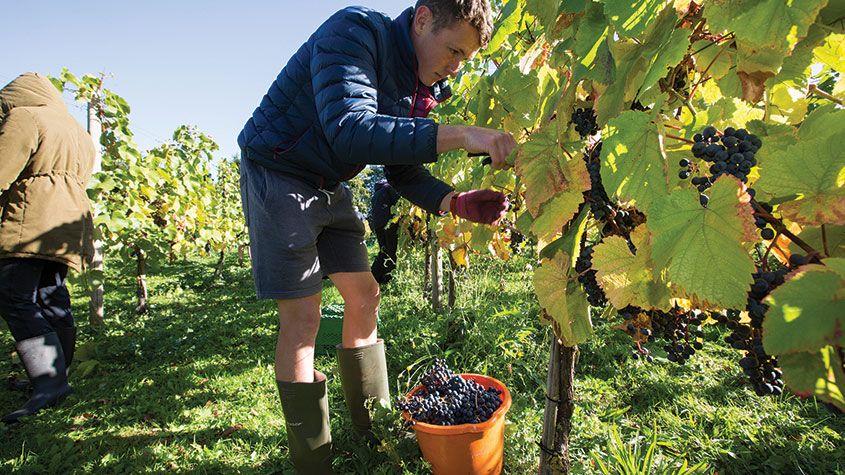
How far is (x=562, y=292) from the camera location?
1077 millimetres

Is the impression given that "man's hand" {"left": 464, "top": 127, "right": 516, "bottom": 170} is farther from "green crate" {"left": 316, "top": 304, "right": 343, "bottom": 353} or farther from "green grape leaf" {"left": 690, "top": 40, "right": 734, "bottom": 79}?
"green crate" {"left": 316, "top": 304, "right": 343, "bottom": 353}

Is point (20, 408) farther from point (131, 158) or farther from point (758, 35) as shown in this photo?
point (758, 35)

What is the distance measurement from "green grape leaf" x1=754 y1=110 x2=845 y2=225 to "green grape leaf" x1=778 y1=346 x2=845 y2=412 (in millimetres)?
203

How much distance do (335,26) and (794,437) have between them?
296 centimetres

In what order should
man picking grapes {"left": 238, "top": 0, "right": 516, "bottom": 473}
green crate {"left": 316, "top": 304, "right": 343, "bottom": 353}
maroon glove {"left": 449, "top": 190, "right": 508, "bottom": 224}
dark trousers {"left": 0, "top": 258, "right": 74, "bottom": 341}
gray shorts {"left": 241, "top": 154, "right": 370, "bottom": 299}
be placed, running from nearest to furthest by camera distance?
man picking grapes {"left": 238, "top": 0, "right": 516, "bottom": 473} < maroon glove {"left": 449, "top": 190, "right": 508, "bottom": 224} < gray shorts {"left": 241, "top": 154, "right": 370, "bottom": 299} < dark trousers {"left": 0, "top": 258, "right": 74, "bottom": 341} < green crate {"left": 316, "top": 304, "right": 343, "bottom": 353}

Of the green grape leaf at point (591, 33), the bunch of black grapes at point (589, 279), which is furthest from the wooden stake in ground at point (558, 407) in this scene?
the green grape leaf at point (591, 33)

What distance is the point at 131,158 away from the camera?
489 centimetres

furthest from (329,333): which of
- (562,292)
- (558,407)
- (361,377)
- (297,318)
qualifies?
(562,292)

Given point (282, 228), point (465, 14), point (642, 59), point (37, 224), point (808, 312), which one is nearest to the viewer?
point (808, 312)

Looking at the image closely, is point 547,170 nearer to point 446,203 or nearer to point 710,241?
point 710,241

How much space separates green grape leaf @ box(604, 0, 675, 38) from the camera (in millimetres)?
737

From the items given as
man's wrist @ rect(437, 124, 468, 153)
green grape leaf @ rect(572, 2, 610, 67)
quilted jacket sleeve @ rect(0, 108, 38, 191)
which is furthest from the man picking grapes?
quilted jacket sleeve @ rect(0, 108, 38, 191)

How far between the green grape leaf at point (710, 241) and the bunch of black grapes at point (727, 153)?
0.24ft

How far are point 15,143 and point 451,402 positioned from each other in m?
3.04
